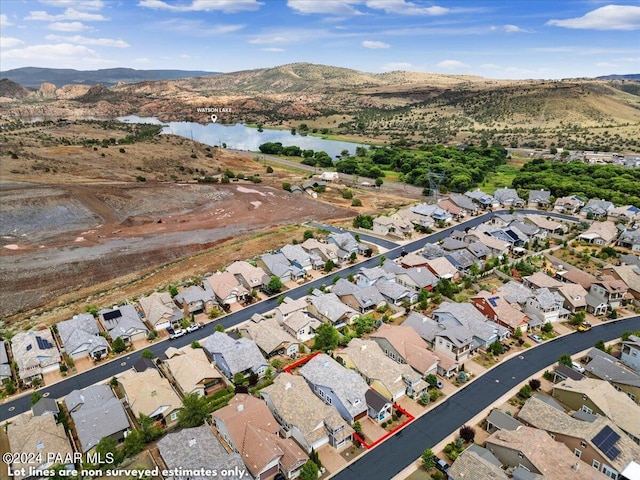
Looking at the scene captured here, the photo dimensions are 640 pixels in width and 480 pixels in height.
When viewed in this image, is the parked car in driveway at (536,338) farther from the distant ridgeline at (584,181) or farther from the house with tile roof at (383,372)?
the distant ridgeline at (584,181)

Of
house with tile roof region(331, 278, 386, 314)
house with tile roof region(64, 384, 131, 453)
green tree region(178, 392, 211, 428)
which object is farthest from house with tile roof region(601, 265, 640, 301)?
house with tile roof region(64, 384, 131, 453)

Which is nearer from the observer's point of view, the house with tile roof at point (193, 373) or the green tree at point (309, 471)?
the green tree at point (309, 471)

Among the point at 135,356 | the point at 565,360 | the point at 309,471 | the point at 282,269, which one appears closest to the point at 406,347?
the point at 565,360

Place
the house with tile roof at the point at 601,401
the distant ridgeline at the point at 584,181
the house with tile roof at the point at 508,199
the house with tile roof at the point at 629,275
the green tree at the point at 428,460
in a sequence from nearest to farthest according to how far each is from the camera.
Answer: the green tree at the point at 428,460 → the house with tile roof at the point at 601,401 → the house with tile roof at the point at 629,275 → the distant ridgeline at the point at 584,181 → the house with tile roof at the point at 508,199

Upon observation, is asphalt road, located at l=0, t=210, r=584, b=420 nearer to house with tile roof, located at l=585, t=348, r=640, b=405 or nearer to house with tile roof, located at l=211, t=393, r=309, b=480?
house with tile roof, located at l=585, t=348, r=640, b=405

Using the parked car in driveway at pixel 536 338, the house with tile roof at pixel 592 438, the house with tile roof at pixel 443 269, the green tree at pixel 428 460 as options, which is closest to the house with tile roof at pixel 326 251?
the house with tile roof at pixel 443 269
